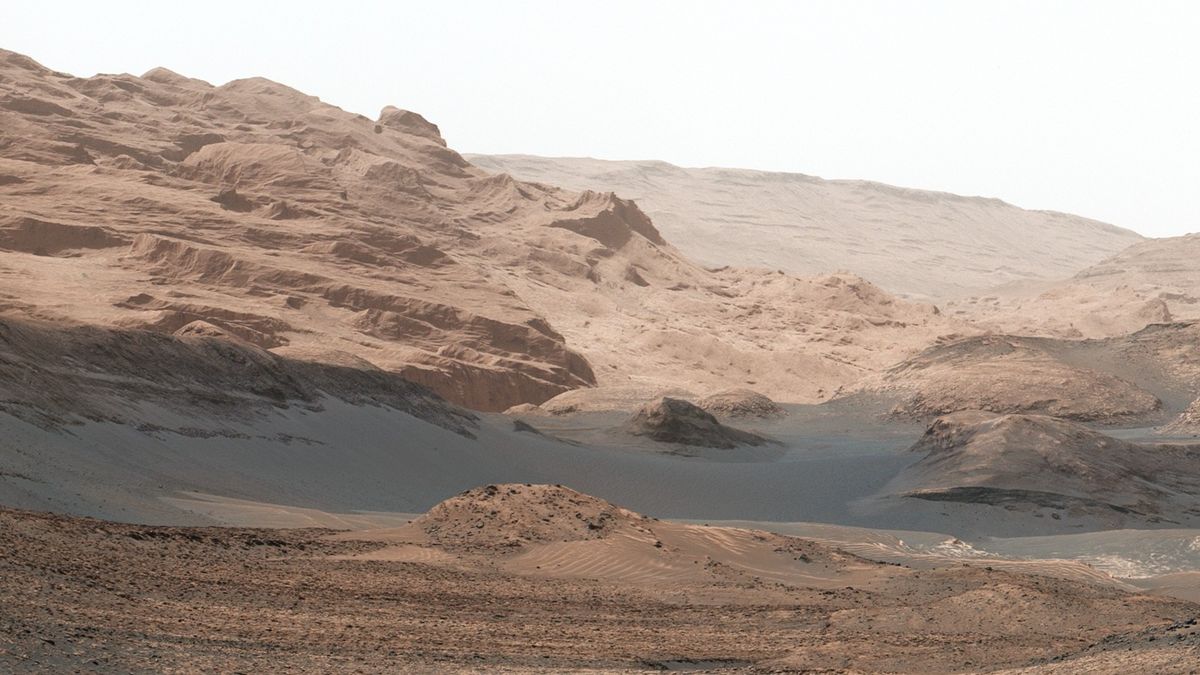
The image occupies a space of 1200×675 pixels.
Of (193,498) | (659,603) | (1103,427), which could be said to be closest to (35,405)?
(193,498)

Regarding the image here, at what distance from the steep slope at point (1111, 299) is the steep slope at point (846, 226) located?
50.9 ft

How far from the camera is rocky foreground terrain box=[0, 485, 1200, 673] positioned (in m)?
8.23

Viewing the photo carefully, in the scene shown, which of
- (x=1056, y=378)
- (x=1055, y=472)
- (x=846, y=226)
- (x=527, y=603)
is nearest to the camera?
(x=527, y=603)

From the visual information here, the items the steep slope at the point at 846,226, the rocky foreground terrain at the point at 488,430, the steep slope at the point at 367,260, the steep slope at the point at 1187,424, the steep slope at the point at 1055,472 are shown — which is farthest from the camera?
the steep slope at the point at 846,226

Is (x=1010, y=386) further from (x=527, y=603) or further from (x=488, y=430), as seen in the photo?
(x=527, y=603)

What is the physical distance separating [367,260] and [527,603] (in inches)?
1338

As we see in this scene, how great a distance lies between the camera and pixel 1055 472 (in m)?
25.5

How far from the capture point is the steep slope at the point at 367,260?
38.7 meters

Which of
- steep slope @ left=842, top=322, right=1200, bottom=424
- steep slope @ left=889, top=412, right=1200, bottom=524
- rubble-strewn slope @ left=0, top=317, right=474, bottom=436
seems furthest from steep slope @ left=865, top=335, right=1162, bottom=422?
rubble-strewn slope @ left=0, top=317, right=474, bottom=436

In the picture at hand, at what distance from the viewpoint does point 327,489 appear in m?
22.6

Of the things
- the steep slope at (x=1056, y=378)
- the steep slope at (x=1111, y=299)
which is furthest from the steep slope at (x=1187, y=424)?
the steep slope at (x=1111, y=299)

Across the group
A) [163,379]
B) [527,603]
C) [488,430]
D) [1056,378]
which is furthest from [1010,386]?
[527,603]

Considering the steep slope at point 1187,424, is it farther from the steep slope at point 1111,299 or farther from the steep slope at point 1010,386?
the steep slope at point 1111,299

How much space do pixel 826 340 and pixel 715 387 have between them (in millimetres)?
8759
